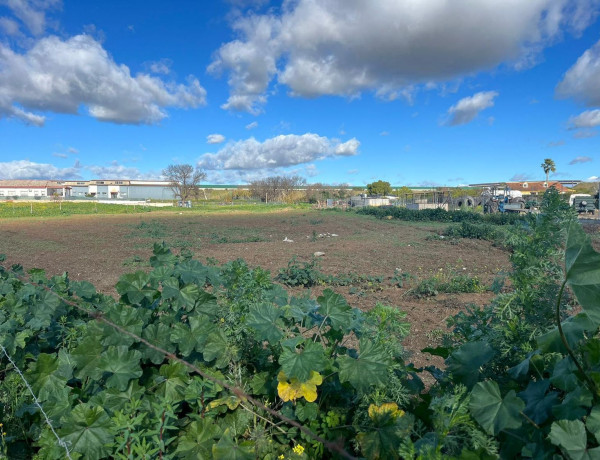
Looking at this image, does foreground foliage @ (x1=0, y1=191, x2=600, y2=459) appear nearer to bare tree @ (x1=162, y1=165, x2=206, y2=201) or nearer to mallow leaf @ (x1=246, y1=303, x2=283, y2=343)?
mallow leaf @ (x1=246, y1=303, x2=283, y2=343)

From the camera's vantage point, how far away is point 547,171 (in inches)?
2542

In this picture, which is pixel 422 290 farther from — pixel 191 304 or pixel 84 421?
pixel 84 421

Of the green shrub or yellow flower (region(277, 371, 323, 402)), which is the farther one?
the green shrub

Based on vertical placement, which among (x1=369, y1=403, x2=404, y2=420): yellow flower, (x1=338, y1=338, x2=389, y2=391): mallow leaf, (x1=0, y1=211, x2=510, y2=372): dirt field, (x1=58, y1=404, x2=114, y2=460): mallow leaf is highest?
(x1=338, y1=338, x2=389, y2=391): mallow leaf

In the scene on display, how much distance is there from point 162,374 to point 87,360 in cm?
42

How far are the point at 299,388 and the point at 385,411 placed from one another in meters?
0.38

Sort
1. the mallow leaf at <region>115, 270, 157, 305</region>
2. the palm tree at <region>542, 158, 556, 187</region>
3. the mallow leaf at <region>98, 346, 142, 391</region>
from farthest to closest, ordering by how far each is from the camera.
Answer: the palm tree at <region>542, 158, 556, 187</region>, the mallow leaf at <region>115, 270, 157, 305</region>, the mallow leaf at <region>98, 346, 142, 391</region>

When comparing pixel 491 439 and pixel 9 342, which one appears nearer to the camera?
pixel 491 439

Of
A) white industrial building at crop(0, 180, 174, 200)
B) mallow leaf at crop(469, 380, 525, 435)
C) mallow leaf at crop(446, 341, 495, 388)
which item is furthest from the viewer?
white industrial building at crop(0, 180, 174, 200)

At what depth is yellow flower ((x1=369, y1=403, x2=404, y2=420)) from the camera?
5.54ft

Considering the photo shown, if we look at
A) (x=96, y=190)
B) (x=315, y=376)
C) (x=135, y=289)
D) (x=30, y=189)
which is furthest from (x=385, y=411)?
(x=30, y=189)

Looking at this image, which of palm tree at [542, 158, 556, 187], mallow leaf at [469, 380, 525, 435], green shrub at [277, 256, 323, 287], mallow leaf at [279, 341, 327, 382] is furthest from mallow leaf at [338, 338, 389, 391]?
palm tree at [542, 158, 556, 187]

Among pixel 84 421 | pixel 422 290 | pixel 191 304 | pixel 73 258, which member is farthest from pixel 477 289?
pixel 73 258

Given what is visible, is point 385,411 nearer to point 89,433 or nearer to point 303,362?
point 303,362
